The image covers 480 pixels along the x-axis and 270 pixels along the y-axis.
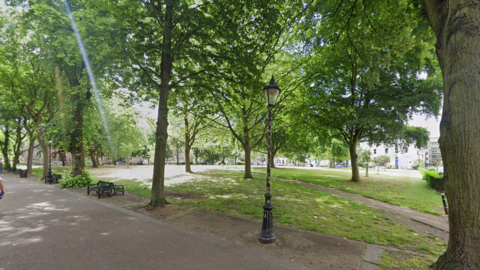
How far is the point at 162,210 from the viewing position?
26.8 feet

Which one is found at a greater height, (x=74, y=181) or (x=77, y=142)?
(x=77, y=142)

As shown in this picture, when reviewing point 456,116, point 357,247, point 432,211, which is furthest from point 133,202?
point 432,211

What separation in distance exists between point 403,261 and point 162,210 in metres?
7.58

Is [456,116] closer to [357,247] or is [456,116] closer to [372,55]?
[357,247]

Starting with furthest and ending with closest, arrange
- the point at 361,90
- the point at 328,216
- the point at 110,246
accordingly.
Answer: the point at 361,90, the point at 328,216, the point at 110,246

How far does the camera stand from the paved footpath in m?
4.18

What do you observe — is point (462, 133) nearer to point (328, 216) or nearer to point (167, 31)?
point (328, 216)

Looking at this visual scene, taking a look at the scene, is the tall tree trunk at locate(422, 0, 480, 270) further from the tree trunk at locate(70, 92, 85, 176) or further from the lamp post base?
the tree trunk at locate(70, 92, 85, 176)

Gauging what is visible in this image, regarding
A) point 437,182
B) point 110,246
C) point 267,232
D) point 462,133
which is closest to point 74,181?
point 110,246

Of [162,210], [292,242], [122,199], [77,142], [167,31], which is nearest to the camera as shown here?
[292,242]

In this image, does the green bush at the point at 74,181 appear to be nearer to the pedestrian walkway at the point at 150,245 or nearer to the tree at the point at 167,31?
the pedestrian walkway at the point at 150,245

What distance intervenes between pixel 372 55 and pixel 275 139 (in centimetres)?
2228

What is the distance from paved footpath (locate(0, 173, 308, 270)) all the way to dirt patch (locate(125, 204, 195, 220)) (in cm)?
47

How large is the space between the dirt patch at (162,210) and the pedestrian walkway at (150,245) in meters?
0.43
